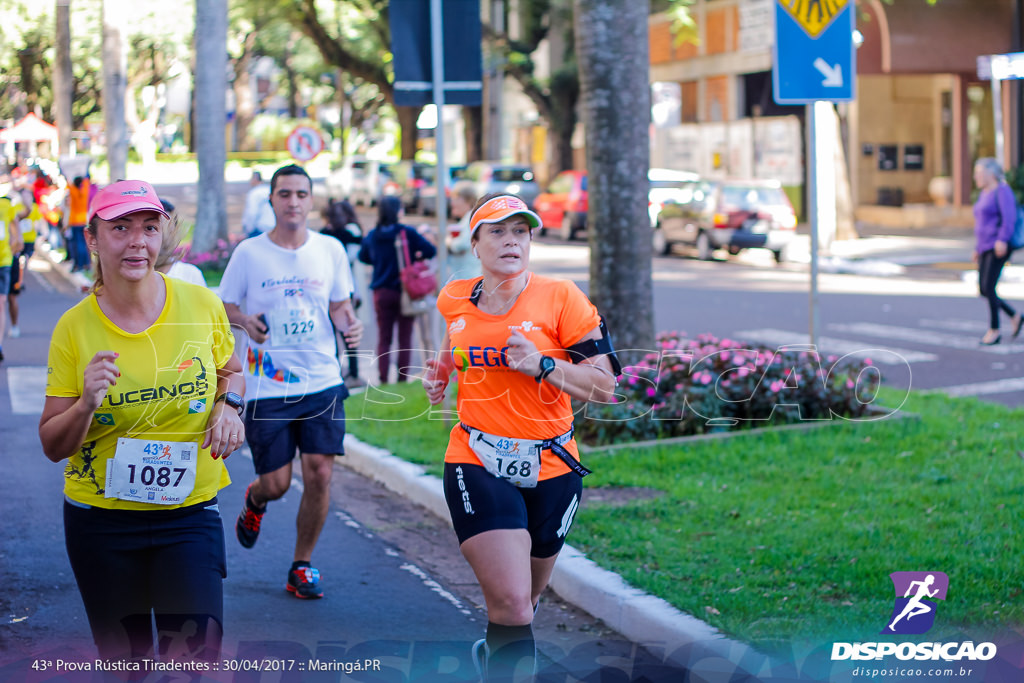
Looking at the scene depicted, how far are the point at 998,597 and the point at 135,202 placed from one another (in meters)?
3.82

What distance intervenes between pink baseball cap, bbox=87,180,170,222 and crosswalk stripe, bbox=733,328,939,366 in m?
9.05

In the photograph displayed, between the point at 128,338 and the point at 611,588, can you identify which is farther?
the point at 611,588

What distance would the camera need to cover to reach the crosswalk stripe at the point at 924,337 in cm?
1407

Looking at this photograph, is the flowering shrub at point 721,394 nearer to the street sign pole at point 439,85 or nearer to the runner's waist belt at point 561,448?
the street sign pole at point 439,85

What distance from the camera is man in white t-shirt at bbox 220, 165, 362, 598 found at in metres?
6.08

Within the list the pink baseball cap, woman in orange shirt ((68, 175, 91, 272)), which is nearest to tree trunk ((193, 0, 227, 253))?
woman in orange shirt ((68, 175, 91, 272))

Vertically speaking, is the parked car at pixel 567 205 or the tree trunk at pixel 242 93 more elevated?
the tree trunk at pixel 242 93

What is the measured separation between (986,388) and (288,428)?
7.86 meters

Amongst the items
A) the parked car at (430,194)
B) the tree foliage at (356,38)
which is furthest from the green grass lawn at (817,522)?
the parked car at (430,194)

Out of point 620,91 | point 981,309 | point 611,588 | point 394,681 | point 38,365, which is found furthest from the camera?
point 981,309

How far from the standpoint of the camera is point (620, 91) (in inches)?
378

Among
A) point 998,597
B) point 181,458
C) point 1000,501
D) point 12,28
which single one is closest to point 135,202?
point 181,458

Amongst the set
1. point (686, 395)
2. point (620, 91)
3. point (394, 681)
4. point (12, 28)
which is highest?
point (12, 28)

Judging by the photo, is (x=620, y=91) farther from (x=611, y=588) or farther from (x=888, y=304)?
(x=888, y=304)
